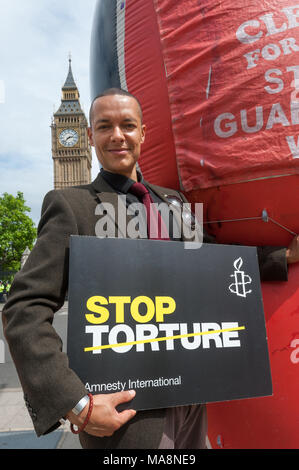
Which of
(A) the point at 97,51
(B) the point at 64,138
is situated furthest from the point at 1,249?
(B) the point at 64,138

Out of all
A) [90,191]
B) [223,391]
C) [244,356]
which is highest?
[90,191]

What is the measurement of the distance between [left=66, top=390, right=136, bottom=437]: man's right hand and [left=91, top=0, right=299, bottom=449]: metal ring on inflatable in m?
0.92

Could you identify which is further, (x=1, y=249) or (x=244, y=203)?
(x=1, y=249)

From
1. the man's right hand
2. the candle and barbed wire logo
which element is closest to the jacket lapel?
the candle and barbed wire logo

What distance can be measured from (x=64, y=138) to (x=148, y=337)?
268ft

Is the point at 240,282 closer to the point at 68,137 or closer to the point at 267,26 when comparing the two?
the point at 267,26

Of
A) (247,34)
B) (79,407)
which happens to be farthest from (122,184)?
(247,34)

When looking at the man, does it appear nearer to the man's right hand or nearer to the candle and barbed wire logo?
the man's right hand

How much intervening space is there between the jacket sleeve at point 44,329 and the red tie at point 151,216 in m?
0.33

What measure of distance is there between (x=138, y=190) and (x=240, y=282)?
1.92 ft

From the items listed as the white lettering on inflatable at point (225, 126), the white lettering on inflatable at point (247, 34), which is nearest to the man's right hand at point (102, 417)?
the white lettering on inflatable at point (225, 126)

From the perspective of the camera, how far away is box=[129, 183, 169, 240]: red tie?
4.94 feet
